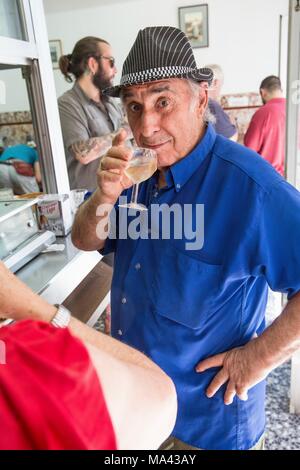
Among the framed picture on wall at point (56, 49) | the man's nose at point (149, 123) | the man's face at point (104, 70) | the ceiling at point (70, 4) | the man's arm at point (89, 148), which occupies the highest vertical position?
the ceiling at point (70, 4)

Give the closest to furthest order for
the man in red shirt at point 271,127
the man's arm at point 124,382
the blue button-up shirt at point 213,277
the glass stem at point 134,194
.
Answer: the man's arm at point 124,382, the blue button-up shirt at point 213,277, the glass stem at point 134,194, the man in red shirt at point 271,127

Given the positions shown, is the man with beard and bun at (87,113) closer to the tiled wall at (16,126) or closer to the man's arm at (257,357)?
the man's arm at (257,357)

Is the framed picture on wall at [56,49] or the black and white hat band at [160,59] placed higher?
the framed picture on wall at [56,49]

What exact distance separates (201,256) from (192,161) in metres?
0.24

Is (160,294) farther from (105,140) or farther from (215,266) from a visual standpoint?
(105,140)

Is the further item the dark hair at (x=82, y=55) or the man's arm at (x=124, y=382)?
the dark hair at (x=82, y=55)

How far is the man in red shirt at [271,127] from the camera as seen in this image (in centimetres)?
312

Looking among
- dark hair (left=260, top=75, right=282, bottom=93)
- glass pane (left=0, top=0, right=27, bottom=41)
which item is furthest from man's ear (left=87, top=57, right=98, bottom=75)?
dark hair (left=260, top=75, right=282, bottom=93)

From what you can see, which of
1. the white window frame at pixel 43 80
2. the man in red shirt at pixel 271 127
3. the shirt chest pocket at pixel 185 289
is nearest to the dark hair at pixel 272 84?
the man in red shirt at pixel 271 127

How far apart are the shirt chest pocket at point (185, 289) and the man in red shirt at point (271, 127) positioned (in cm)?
240

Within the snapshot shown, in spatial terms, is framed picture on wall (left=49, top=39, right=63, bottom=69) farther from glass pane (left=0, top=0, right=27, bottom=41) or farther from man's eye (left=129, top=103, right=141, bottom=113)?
man's eye (left=129, top=103, right=141, bottom=113)

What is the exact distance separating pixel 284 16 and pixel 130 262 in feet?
15.0

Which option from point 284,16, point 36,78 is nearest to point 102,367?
point 36,78

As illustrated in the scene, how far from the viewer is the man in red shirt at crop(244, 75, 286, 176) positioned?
3125 mm
